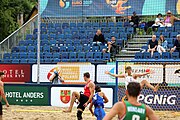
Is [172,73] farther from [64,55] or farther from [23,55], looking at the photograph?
[23,55]

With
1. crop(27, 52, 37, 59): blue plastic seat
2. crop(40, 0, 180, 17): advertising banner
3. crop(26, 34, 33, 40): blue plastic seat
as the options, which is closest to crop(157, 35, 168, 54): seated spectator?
crop(40, 0, 180, 17): advertising banner

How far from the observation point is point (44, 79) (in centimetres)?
2258

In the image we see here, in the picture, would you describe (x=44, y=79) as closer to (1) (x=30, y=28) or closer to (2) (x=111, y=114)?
(1) (x=30, y=28)

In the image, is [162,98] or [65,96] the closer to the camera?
[162,98]

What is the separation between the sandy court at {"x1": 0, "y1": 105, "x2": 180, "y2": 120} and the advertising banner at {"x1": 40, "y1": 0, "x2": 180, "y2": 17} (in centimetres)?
1082

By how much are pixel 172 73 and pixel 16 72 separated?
926 cm

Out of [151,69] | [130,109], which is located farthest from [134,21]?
[130,109]

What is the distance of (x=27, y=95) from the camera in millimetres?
18031

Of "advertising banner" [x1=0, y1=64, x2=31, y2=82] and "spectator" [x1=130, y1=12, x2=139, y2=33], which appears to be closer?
"advertising banner" [x1=0, y1=64, x2=31, y2=82]

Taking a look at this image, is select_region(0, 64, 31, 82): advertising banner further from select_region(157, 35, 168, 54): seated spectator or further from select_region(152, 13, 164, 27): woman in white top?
select_region(152, 13, 164, 27): woman in white top

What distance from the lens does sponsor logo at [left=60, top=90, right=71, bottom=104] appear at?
17609 millimetres

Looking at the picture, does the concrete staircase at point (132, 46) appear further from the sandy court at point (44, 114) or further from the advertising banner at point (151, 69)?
the sandy court at point (44, 114)

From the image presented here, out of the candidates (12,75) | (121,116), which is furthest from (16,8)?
(121,116)

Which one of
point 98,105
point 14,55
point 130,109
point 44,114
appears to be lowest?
point 44,114
